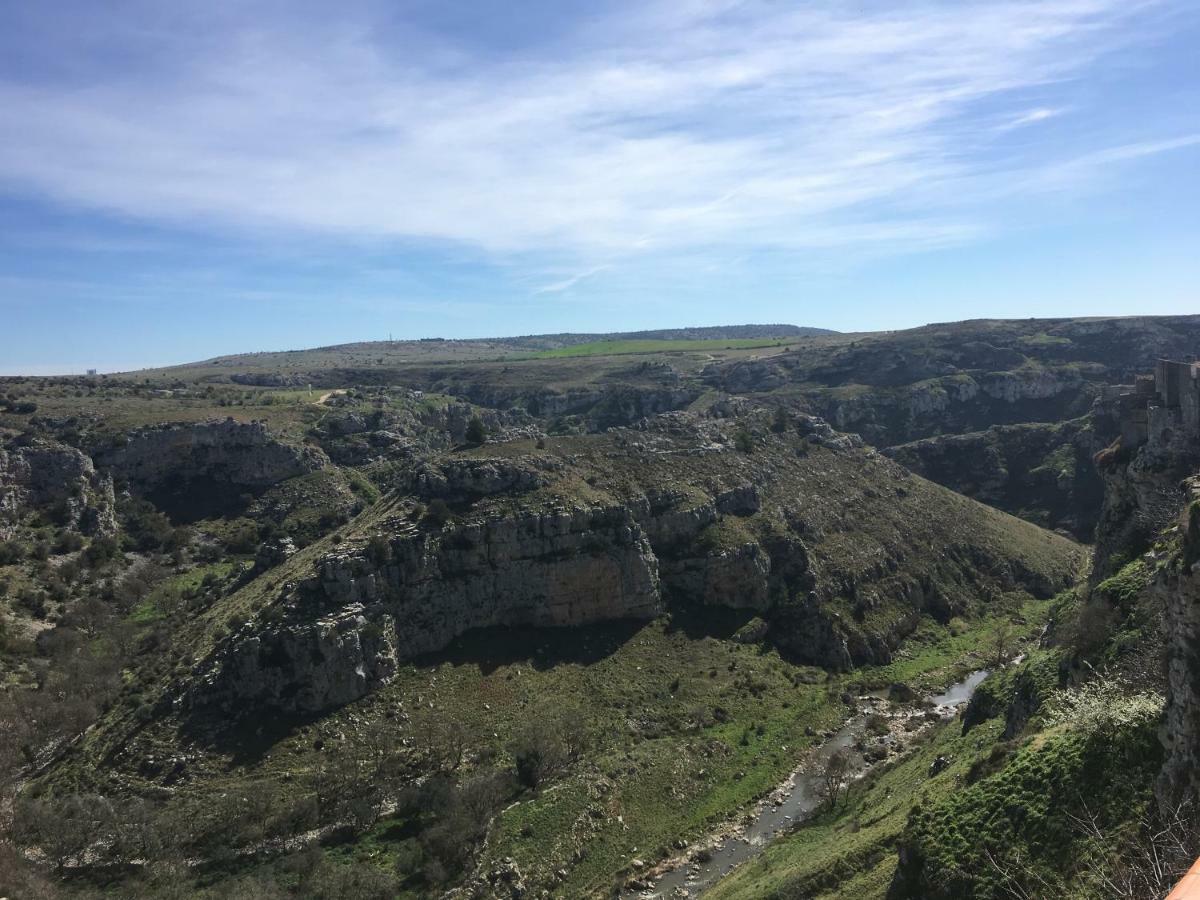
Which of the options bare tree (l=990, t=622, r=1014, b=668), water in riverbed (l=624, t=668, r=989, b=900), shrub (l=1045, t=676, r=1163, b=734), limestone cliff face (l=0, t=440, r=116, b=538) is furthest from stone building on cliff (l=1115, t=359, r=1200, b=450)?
limestone cliff face (l=0, t=440, r=116, b=538)

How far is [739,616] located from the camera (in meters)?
65.4

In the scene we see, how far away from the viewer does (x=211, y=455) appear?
10431 cm

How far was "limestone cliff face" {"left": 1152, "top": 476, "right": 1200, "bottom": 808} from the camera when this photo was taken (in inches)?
647

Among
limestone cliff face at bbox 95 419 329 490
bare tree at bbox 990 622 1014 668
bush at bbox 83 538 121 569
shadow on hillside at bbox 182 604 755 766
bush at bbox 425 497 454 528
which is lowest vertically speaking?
bare tree at bbox 990 622 1014 668

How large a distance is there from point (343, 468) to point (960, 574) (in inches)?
3303

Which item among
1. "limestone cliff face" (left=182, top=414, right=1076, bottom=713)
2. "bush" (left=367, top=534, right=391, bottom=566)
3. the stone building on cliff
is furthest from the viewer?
"bush" (left=367, top=534, right=391, bottom=566)

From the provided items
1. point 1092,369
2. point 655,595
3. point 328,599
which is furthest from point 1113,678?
point 1092,369

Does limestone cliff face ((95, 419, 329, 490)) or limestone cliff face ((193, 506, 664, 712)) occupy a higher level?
limestone cliff face ((95, 419, 329, 490))

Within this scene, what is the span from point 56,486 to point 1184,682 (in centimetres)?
10636

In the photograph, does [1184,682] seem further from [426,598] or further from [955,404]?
[955,404]

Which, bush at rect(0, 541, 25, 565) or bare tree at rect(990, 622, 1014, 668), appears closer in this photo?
bare tree at rect(990, 622, 1014, 668)

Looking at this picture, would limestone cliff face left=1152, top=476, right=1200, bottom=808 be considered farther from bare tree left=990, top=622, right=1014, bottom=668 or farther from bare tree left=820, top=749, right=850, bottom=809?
bare tree left=990, top=622, right=1014, bottom=668

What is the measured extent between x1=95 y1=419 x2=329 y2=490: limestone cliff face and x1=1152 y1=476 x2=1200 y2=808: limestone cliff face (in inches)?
4079

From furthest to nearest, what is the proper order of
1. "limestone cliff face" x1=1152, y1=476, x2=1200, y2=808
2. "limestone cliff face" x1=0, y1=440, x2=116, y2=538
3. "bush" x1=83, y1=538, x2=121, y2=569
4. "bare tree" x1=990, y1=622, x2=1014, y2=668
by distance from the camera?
1. "limestone cliff face" x1=0, y1=440, x2=116, y2=538
2. "bush" x1=83, y1=538, x2=121, y2=569
3. "bare tree" x1=990, y1=622, x2=1014, y2=668
4. "limestone cliff face" x1=1152, y1=476, x2=1200, y2=808
